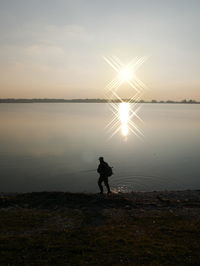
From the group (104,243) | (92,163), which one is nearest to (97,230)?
(104,243)

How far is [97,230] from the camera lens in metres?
13.2

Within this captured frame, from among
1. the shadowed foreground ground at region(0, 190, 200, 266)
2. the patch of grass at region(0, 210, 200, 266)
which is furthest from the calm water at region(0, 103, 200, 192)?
the patch of grass at region(0, 210, 200, 266)

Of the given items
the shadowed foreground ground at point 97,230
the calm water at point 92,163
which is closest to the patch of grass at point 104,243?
the shadowed foreground ground at point 97,230

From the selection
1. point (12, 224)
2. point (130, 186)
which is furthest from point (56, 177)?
point (12, 224)

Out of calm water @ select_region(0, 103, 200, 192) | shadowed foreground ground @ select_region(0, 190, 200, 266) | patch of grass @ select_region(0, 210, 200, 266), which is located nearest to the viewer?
patch of grass @ select_region(0, 210, 200, 266)

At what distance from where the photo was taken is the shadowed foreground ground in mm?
10507

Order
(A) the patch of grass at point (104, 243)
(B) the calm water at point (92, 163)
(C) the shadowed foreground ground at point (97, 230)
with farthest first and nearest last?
(B) the calm water at point (92, 163) → (C) the shadowed foreground ground at point (97, 230) → (A) the patch of grass at point (104, 243)

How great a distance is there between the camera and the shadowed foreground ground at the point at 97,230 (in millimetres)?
10507

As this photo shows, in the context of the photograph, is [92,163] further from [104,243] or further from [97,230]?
[104,243]

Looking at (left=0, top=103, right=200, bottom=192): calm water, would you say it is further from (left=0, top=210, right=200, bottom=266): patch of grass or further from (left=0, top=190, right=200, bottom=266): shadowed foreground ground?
(left=0, top=210, right=200, bottom=266): patch of grass

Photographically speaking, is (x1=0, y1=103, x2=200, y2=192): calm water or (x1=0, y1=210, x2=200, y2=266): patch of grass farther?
(x1=0, y1=103, x2=200, y2=192): calm water

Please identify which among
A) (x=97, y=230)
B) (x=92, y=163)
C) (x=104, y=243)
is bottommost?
(x=104, y=243)

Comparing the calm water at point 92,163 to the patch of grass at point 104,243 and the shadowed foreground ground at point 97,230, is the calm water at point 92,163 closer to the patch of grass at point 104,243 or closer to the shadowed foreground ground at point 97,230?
the shadowed foreground ground at point 97,230

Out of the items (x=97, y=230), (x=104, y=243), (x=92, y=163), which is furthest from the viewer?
(x=92, y=163)
